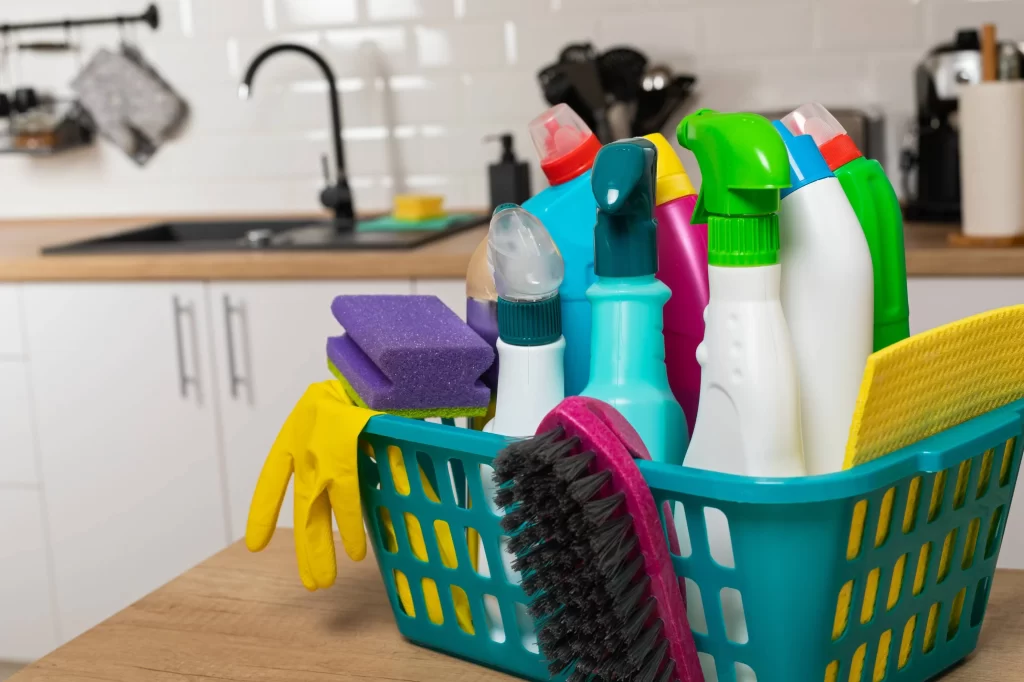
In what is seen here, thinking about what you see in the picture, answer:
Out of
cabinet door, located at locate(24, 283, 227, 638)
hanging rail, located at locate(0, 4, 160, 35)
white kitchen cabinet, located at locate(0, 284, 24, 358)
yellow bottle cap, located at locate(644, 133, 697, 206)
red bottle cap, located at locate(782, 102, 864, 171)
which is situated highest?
hanging rail, located at locate(0, 4, 160, 35)

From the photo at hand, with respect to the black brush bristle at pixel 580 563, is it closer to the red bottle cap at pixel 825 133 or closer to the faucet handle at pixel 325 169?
the red bottle cap at pixel 825 133

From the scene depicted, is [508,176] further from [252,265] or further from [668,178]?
[668,178]

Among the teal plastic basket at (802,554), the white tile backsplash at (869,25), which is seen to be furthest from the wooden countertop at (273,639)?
the white tile backsplash at (869,25)

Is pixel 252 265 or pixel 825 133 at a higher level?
pixel 825 133

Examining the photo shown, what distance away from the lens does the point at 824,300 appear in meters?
0.57

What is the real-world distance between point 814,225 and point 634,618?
0.69 ft

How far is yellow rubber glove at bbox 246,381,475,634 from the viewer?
67cm

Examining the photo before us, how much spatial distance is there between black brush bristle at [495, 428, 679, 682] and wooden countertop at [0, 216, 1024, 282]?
1.31 meters

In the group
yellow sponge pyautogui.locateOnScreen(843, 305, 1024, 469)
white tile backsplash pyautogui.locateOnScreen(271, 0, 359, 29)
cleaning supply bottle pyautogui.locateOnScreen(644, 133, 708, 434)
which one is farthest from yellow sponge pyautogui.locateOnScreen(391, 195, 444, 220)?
yellow sponge pyautogui.locateOnScreen(843, 305, 1024, 469)

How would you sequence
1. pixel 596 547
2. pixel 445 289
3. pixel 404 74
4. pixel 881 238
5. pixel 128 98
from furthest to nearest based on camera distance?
pixel 128 98 → pixel 404 74 → pixel 445 289 → pixel 881 238 → pixel 596 547

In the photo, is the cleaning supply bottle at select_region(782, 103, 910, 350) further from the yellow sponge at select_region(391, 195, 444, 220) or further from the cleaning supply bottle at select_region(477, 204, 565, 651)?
the yellow sponge at select_region(391, 195, 444, 220)

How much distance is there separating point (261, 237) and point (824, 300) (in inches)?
65.8

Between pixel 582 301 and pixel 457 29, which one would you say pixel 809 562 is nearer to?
pixel 582 301

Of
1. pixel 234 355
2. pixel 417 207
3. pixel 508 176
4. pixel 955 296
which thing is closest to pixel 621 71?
pixel 508 176
